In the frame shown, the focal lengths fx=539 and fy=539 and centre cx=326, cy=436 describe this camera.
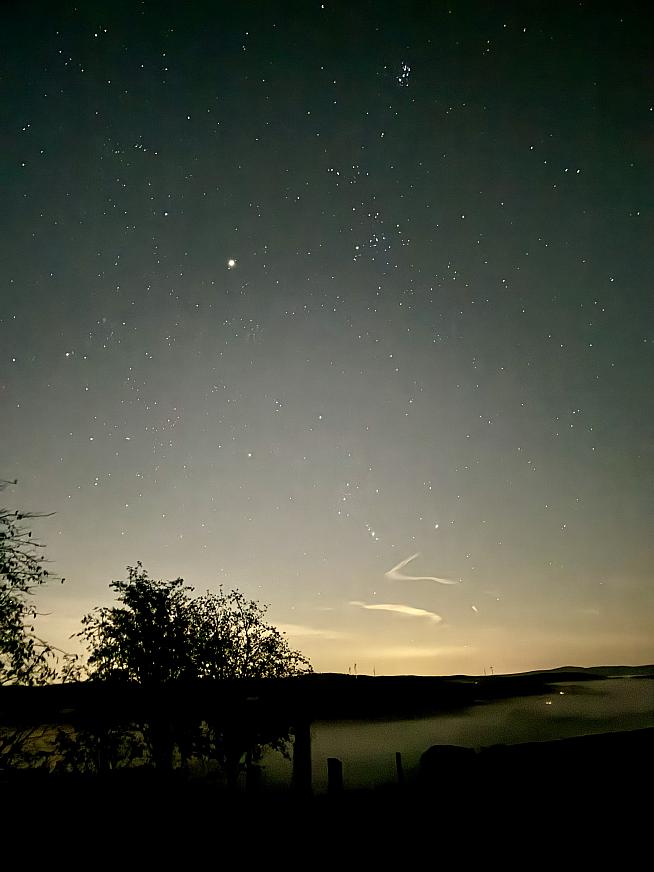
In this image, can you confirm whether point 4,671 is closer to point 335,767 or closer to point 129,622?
point 335,767

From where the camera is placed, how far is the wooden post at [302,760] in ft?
42.8

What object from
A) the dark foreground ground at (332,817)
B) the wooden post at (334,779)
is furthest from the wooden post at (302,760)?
the wooden post at (334,779)

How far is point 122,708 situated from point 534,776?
1321cm

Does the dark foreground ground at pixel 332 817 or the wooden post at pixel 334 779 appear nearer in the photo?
the dark foreground ground at pixel 332 817

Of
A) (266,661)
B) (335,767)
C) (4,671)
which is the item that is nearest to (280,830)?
(335,767)

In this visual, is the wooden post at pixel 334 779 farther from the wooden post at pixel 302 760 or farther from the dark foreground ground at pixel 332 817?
the wooden post at pixel 302 760

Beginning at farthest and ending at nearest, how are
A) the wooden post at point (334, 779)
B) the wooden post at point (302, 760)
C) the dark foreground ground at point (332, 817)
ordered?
the wooden post at point (334, 779) → the wooden post at point (302, 760) → the dark foreground ground at point (332, 817)

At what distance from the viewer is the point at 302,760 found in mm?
13586

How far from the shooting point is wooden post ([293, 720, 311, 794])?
42.8 ft

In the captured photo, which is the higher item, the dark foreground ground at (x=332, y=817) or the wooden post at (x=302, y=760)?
the wooden post at (x=302, y=760)

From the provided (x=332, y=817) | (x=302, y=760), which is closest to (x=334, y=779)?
(x=302, y=760)

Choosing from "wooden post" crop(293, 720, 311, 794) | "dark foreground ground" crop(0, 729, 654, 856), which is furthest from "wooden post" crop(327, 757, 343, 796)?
"wooden post" crop(293, 720, 311, 794)

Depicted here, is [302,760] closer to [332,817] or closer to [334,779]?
[334,779]

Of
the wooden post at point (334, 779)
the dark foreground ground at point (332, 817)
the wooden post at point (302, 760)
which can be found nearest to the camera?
the dark foreground ground at point (332, 817)
